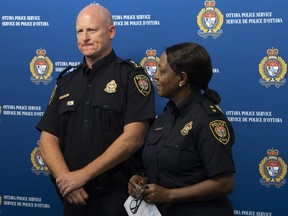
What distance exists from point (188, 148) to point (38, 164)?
166cm

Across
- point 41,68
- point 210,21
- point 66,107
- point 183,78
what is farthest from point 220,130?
point 41,68

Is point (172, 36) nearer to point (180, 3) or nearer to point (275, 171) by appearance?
point (180, 3)

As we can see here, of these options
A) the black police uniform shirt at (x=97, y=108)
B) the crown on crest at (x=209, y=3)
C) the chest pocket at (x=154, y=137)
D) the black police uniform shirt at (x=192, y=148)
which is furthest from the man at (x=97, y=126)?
the crown on crest at (x=209, y=3)

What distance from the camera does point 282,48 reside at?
3105 millimetres

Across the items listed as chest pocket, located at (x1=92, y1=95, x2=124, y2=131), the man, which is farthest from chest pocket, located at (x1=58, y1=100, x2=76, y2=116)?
chest pocket, located at (x1=92, y1=95, x2=124, y2=131)

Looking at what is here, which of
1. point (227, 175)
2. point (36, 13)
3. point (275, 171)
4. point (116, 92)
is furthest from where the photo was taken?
point (36, 13)

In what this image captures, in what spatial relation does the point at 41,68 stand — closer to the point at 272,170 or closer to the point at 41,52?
the point at 41,52

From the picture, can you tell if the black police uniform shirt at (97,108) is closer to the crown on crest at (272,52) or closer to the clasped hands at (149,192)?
the clasped hands at (149,192)

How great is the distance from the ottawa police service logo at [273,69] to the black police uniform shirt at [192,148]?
0.81 metres

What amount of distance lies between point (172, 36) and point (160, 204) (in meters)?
1.18

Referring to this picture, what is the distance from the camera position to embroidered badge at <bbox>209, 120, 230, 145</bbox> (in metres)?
2.31

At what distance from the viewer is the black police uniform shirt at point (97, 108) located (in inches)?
114

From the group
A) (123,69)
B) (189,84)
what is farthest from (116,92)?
(189,84)

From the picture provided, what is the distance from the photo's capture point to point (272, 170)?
3.17 m
